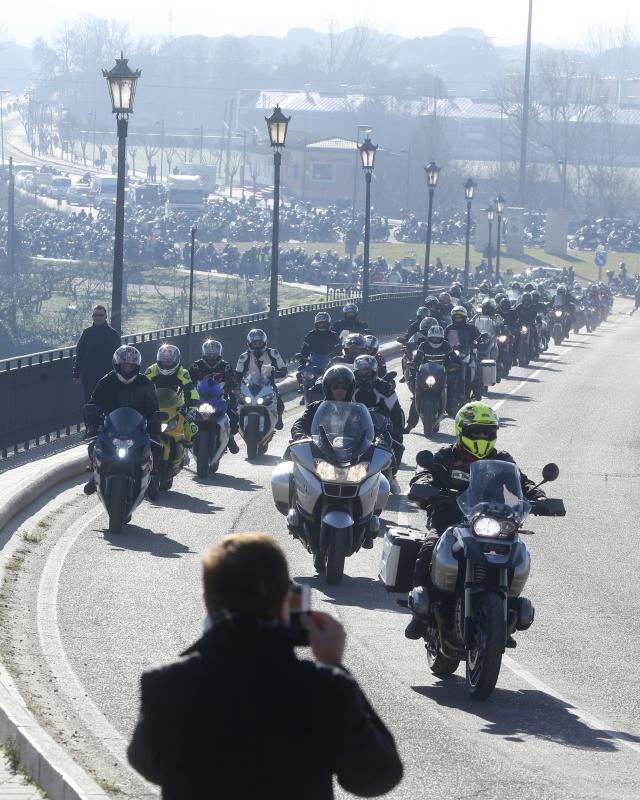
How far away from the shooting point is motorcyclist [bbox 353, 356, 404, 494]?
16.3 m

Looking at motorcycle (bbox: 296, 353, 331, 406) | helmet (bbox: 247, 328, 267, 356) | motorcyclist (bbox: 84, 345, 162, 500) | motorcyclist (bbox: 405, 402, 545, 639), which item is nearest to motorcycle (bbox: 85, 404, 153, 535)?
motorcyclist (bbox: 84, 345, 162, 500)

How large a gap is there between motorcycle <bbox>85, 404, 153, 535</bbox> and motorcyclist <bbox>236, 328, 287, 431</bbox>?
19.1 ft

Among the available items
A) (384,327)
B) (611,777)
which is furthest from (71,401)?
(384,327)

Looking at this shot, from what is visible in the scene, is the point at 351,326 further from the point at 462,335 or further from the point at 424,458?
the point at 424,458

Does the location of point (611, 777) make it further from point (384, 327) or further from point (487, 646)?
point (384, 327)

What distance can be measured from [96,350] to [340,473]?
8.14m

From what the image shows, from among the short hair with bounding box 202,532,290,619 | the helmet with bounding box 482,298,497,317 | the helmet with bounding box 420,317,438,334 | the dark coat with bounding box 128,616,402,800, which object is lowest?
the helmet with bounding box 482,298,497,317

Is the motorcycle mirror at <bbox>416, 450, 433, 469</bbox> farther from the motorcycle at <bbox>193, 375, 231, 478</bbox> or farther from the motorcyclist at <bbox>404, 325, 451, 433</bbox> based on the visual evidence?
the motorcyclist at <bbox>404, 325, 451, 433</bbox>

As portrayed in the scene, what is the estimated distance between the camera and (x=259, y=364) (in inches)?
831

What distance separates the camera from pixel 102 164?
559 feet

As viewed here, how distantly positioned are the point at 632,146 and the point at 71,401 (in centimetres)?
17374

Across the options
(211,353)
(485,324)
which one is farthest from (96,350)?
(485,324)

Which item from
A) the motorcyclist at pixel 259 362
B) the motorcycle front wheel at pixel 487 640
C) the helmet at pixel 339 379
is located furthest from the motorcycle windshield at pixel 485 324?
the motorcycle front wheel at pixel 487 640

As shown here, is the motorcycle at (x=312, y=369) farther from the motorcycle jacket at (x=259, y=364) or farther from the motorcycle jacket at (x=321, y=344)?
the motorcycle jacket at (x=259, y=364)
